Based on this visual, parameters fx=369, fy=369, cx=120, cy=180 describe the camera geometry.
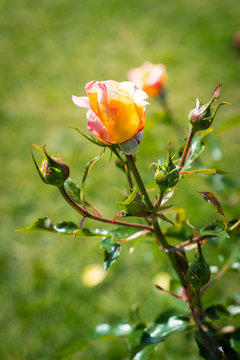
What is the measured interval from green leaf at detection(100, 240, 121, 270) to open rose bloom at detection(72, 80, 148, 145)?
152 mm

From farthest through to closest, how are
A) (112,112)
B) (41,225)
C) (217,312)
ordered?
(217,312), (41,225), (112,112)

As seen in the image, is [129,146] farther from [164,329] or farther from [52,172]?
[164,329]

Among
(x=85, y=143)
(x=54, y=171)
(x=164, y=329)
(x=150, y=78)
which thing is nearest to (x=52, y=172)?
(x=54, y=171)

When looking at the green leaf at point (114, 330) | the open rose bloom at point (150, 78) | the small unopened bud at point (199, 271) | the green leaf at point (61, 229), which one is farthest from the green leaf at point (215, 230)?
the open rose bloom at point (150, 78)

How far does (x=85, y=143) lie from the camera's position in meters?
2.40

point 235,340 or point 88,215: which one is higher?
point 88,215

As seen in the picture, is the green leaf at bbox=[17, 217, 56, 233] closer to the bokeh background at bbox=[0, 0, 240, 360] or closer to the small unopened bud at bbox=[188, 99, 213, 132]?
the bokeh background at bbox=[0, 0, 240, 360]

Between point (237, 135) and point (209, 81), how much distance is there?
2.23ft

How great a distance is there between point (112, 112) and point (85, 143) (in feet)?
6.39

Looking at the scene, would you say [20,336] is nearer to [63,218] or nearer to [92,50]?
[63,218]

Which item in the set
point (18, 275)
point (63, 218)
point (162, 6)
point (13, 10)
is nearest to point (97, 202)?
point (63, 218)

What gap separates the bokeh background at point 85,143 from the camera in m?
1.39

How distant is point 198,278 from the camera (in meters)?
0.52

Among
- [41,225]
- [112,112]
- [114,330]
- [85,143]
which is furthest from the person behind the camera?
[85,143]
